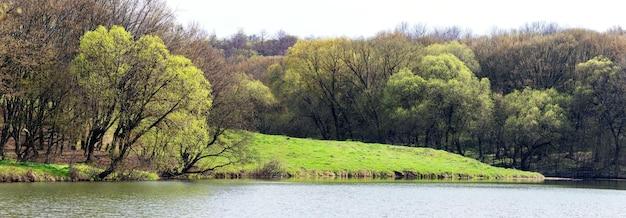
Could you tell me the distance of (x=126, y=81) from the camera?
54094 millimetres

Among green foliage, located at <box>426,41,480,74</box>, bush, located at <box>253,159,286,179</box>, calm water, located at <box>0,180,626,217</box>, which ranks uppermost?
green foliage, located at <box>426,41,480,74</box>

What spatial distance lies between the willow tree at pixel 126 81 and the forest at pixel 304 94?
10cm

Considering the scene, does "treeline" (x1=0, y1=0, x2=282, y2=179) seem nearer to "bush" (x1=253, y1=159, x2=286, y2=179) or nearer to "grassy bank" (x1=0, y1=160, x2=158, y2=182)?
"grassy bank" (x1=0, y1=160, x2=158, y2=182)

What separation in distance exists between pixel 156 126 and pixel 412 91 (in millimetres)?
52062

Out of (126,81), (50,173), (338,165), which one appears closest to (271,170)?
(338,165)

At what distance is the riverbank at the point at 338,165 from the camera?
6370cm

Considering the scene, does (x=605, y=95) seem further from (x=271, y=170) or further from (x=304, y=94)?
(x=271, y=170)

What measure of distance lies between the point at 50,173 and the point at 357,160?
34879 mm

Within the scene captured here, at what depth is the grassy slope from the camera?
71250mm

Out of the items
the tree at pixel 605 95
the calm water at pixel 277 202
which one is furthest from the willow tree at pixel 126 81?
the tree at pixel 605 95

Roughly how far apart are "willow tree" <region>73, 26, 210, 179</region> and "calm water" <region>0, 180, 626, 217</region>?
23.5 feet

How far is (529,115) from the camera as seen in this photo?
99.2m

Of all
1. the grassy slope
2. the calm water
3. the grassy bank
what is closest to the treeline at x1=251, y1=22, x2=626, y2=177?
the grassy slope

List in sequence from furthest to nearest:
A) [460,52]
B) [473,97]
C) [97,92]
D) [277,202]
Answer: [460,52], [473,97], [97,92], [277,202]
